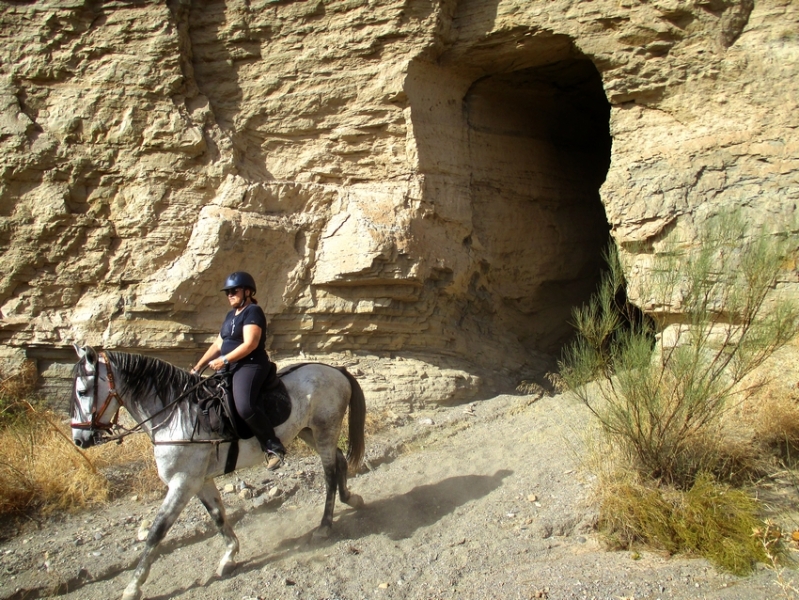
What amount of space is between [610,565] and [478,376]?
3.93 m

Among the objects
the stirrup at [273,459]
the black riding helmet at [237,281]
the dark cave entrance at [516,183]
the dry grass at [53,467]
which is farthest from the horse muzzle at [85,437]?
the dark cave entrance at [516,183]

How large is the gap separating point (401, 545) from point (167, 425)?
6.25ft

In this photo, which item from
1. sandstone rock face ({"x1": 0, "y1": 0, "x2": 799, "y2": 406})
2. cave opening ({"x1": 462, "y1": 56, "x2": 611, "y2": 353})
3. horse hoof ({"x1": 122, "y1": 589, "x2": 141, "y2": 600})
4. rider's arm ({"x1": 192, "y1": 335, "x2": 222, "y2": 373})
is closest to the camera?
horse hoof ({"x1": 122, "y1": 589, "x2": 141, "y2": 600})

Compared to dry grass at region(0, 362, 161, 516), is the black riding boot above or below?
above

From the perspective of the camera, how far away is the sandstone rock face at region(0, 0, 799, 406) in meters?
6.66

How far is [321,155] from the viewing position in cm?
744

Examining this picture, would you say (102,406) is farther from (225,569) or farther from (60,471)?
(60,471)

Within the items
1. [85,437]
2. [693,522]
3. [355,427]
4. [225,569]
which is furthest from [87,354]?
[693,522]

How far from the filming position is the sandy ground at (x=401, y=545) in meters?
3.82

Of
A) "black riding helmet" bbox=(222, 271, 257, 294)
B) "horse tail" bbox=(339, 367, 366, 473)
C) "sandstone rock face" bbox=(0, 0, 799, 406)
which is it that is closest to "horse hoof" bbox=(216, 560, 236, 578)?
"horse tail" bbox=(339, 367, 366, 473)

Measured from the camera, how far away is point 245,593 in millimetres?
3887

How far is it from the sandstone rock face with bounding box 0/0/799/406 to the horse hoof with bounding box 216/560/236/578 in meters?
3.20

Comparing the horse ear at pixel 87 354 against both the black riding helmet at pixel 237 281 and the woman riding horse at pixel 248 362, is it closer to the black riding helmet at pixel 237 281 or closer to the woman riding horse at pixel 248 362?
the woman riding horse at pixel 248 362

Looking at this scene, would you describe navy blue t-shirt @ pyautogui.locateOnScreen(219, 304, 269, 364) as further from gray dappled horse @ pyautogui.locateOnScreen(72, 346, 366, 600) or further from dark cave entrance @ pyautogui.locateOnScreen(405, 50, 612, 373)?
dark cave entrance @ pyautogui.locateOnScreen(405, 50, 612, 373)
